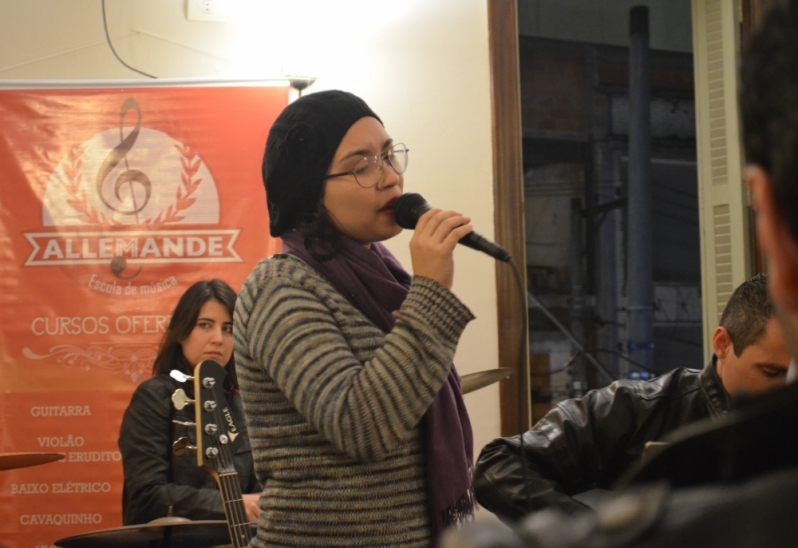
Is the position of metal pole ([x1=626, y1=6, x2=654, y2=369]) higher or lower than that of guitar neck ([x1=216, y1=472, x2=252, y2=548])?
higher

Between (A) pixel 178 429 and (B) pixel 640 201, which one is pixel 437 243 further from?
(B) pixel 640 201

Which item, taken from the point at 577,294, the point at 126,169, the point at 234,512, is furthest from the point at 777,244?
the point at 577,294

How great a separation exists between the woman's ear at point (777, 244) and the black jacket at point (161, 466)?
232 centimetres

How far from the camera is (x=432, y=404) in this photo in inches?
53.2

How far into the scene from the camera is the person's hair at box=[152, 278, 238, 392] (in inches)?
116

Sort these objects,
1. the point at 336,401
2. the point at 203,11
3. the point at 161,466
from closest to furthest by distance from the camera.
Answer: the point at 336,401
the point at 161,466
the point at 203,11

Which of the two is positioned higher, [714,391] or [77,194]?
[77,194]

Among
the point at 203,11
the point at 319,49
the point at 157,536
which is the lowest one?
the point at 157,536

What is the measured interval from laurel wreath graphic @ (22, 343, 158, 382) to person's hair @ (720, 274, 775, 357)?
6.34ft

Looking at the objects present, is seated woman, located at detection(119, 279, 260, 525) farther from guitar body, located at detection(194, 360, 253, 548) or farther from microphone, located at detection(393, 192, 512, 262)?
microphone, located at detection(393, 192, 512, 262)

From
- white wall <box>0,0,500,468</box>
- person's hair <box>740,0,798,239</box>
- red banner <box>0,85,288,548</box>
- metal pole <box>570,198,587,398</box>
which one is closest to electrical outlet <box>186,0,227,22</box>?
white wall <box>0,0,500,468</box>

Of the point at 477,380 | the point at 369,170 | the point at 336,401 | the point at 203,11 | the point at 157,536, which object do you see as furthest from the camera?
the point at 203,11

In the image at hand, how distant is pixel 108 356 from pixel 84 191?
22.6 inches

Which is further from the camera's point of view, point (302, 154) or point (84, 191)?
point (84, 191)
